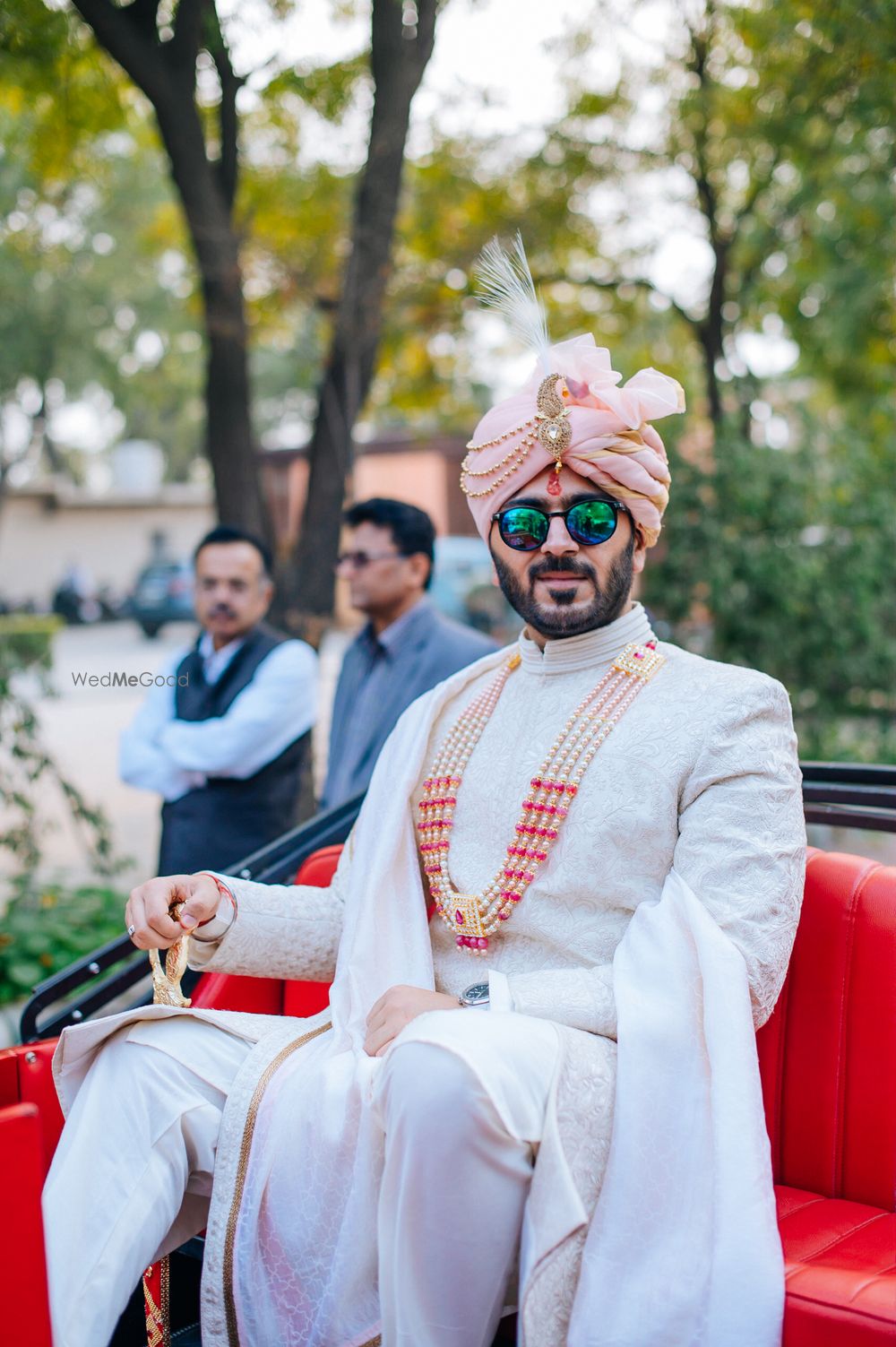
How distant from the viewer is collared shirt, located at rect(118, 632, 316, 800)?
418 cm

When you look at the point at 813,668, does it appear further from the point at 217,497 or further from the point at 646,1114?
the point at 646,1114

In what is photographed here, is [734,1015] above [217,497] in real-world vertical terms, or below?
below

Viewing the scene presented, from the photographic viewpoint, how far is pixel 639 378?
2711mm

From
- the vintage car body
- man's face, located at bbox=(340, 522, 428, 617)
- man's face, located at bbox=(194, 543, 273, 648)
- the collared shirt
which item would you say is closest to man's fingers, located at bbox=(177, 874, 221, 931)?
the vintage car body

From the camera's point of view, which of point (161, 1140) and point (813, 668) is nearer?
point (161, 1140)

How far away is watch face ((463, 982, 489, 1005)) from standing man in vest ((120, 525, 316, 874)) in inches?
74.0

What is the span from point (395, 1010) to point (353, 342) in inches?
173

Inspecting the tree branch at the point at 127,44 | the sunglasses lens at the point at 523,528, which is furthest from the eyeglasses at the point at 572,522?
the tree branch at the point at 127,44

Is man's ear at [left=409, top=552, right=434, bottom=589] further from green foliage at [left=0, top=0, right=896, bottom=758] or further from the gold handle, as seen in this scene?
green foliage at [left=0, top=0, right=896, bottom=758]

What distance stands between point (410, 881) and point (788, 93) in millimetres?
Answer: 6845

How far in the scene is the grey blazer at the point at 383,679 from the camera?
14.4ft

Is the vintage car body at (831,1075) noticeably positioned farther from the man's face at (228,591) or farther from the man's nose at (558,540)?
the man's face at (228,591)

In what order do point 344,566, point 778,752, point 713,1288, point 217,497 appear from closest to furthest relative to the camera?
1. point 713,1288
2. point 778,752
3. point 344,566
4. point 217,497

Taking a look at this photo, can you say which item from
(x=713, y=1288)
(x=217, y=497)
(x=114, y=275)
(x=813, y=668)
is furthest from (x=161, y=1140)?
(x=114, y=275)
